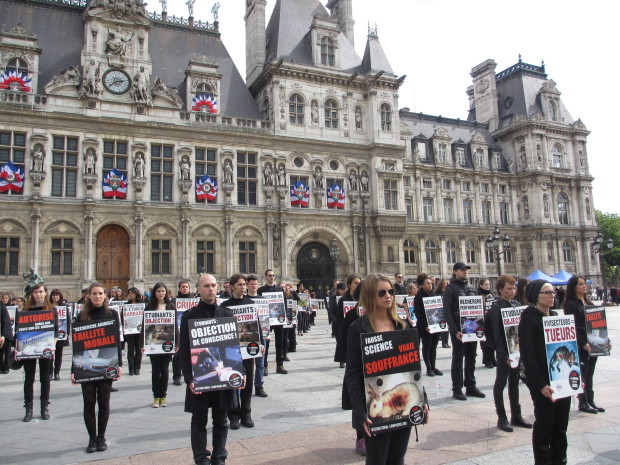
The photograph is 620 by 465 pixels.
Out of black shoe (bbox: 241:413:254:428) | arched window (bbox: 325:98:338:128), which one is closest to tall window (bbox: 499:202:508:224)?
arched window (bbox: 325:98:338:128)

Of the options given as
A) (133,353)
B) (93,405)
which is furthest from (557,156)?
(93,405)

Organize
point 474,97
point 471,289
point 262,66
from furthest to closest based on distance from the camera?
point 474,97 < point 262,66 < point 471,289

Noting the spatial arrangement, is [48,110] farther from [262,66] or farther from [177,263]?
[262,66]

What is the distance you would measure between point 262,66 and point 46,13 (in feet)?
46.2

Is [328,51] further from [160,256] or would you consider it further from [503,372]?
[503,372]

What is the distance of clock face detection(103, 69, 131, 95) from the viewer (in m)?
30.0

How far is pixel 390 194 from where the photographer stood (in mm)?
35969

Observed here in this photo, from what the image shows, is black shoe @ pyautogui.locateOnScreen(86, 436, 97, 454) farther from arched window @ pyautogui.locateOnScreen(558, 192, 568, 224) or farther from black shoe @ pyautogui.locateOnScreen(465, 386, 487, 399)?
arched window @ pyautogui.locateOnScreen(558, 192, 568, 224)

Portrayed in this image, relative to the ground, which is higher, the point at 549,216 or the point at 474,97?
the point at 474,97

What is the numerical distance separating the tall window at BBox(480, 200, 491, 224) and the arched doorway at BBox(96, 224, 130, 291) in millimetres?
33723

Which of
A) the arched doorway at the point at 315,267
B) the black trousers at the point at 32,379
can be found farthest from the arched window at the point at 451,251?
the black trousers at the point at 32,379

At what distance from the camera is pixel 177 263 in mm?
30156

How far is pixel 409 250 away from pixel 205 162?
21.4 meters

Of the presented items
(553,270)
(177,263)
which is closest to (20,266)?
(177,263)
